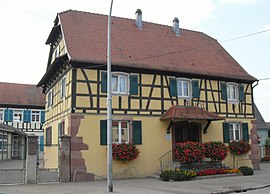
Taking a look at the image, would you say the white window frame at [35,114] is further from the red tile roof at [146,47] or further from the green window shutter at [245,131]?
the green window shutter at [245,131]

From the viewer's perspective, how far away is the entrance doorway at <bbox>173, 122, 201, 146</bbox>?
67.9 feet

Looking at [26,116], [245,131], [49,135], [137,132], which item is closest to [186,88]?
[137,132]

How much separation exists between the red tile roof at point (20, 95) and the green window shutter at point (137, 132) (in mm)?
24837

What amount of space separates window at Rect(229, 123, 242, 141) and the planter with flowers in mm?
7593

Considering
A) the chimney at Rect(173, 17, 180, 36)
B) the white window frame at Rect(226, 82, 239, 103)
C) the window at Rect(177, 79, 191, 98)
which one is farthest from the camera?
the chimney at Rect(173, 17, 180, 36)

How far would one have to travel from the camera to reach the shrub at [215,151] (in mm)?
19750

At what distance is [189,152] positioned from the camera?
738 inches

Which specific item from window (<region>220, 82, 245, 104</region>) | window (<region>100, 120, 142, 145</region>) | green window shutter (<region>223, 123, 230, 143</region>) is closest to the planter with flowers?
window (<region>100, 120, 142, 145</region>)

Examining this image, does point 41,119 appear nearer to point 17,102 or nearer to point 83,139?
point 17,102

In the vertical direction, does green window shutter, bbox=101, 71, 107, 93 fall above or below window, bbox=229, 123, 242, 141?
above

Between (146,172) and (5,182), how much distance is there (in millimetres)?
7258

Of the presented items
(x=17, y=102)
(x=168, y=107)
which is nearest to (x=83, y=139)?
(x=168, y=107)

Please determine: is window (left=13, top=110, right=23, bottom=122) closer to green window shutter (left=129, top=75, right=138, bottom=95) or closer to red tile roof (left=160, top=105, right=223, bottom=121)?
green window shutter (left=129, top=75, right=138, bottom=95)

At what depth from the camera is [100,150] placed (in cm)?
1802
